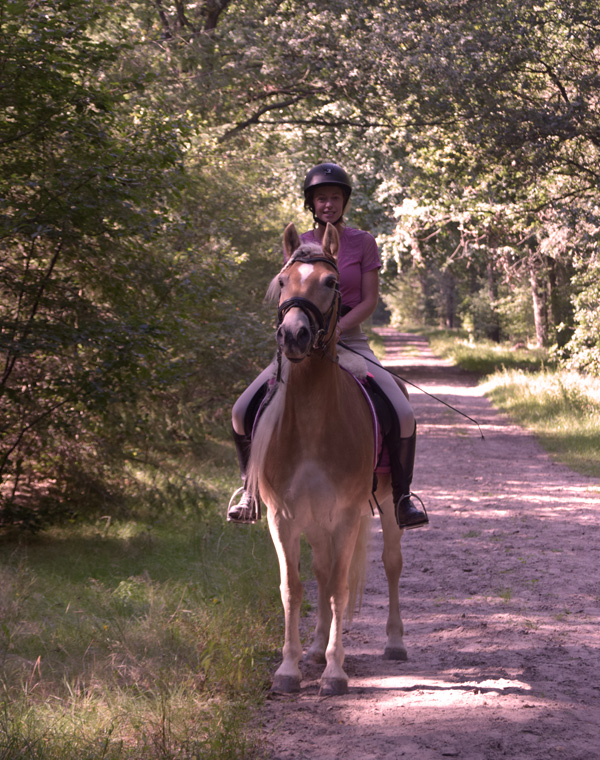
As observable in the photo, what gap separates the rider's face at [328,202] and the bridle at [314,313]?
836 millimetres

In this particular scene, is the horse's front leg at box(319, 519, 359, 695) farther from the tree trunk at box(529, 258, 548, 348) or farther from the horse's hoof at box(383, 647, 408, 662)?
the tree trunk at box(529, 258, 548, 348)

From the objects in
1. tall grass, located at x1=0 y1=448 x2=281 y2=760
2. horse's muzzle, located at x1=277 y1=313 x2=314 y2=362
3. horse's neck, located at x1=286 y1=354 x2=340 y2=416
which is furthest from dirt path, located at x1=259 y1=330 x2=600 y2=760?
horse's muzzle, located at x1=277 y1=313 x2=314 y2=362

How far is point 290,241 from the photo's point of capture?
16.1 feet

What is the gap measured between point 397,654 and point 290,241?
113 inches

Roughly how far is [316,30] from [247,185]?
15.0 ft

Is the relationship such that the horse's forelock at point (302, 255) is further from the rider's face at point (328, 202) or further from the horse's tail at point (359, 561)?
the horse's tail at point (359, 561)

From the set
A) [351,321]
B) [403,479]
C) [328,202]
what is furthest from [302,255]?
[403,479]

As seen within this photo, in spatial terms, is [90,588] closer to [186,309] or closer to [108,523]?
[108,523]

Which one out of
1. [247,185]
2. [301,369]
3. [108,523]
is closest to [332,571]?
[301,369]

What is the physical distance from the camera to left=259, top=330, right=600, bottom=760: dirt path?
4.05m

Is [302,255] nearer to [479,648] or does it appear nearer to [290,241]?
[290,241]

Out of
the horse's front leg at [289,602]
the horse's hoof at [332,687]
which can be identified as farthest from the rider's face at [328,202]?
the horse's hoof at [332,687]

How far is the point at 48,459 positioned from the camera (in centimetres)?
930

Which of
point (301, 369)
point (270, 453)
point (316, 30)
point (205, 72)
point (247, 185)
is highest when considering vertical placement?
point (316, 30)
